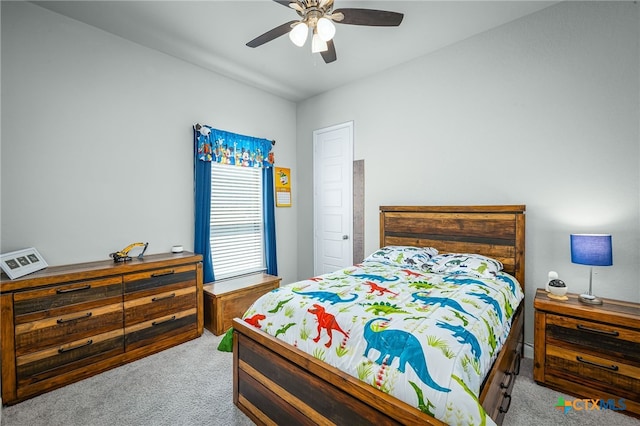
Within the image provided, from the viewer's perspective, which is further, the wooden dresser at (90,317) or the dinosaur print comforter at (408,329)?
the wooden dresser at (90,317)

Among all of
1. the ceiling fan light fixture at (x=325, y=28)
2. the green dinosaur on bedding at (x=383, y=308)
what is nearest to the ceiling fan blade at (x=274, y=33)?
the ceiling fan light fixture at (x=325, y=28)

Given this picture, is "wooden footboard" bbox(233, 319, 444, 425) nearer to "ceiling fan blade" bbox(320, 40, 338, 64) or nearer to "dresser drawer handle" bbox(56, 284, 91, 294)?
"dresser drawer handle" bbox(56, 284, 91, 294)

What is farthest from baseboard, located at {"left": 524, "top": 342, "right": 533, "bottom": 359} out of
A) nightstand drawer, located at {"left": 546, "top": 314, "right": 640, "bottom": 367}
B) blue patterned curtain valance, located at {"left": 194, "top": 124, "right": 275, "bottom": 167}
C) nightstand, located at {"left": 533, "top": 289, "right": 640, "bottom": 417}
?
blue patterned curtain valance, located at {"left": 194, "top": 124, "right": 275, "bottom": 167}

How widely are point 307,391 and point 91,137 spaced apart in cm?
291

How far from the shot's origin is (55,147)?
245 cm

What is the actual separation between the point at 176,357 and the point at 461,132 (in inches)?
142

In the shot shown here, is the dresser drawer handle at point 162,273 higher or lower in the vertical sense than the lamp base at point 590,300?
higher

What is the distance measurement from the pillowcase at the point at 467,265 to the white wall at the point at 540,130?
0.44 meters

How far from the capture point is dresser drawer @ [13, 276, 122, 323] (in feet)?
6.51

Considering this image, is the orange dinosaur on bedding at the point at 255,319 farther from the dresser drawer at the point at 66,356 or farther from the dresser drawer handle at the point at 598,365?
the dresser drawer handle at the point at 598,365

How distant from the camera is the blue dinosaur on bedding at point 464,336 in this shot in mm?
1294

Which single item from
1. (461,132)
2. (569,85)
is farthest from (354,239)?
(569,85)

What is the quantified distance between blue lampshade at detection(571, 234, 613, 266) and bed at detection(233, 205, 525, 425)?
1.54 ft

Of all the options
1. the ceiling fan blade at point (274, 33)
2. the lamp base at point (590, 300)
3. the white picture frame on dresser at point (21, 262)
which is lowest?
the lamp base at point (590, 300)
